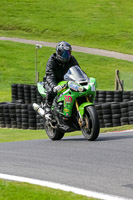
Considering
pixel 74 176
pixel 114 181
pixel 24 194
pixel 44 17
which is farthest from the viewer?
pixel 44 17

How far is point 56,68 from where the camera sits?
35.9 feet

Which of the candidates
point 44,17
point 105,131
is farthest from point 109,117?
point 44,17

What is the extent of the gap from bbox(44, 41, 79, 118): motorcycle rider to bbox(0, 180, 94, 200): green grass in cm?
462

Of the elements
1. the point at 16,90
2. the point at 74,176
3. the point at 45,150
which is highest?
the point at 74,176

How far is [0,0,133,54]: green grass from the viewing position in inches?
1955

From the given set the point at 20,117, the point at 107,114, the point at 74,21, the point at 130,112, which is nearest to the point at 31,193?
the point at 130,112

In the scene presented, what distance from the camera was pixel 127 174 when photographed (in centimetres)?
653

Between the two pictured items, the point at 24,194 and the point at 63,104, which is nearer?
the point at 24,194

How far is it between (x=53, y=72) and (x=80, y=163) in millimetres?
3655

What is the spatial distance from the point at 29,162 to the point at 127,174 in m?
1.75

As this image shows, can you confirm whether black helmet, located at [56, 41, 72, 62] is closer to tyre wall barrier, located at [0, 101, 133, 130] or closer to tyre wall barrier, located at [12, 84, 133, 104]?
tyre wall barrier, located at [0, 101, 133, 130]

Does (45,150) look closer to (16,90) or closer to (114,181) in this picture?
(114,181)

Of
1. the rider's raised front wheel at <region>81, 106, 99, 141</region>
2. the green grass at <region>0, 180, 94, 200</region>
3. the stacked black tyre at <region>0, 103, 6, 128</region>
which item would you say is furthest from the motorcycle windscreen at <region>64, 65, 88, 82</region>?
the stacked black tyre at <region>0, 103, 6, 128</region>

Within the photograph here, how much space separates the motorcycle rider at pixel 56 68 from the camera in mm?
10594
